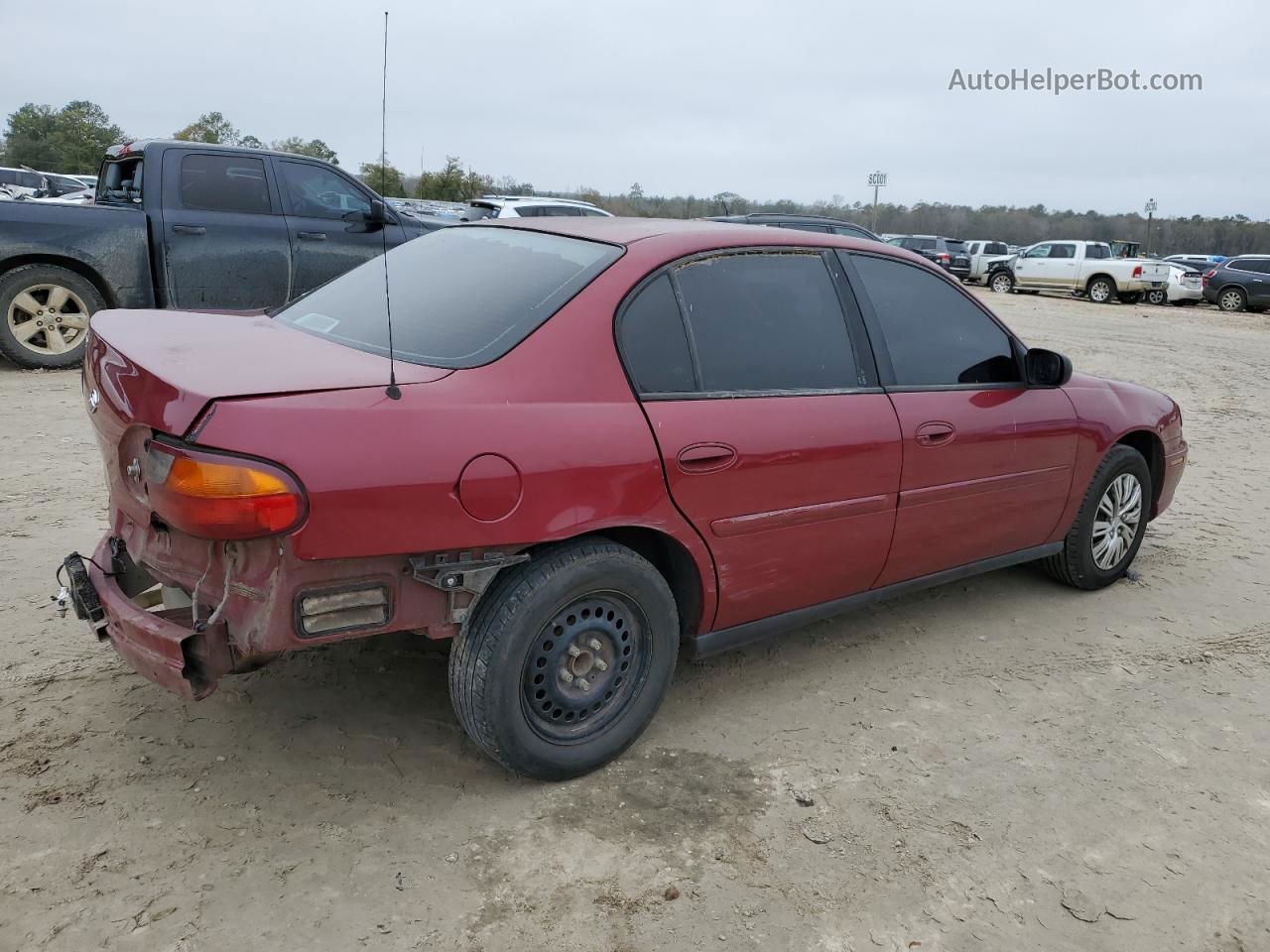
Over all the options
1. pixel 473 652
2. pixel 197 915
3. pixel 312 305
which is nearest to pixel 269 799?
pixel 197 915

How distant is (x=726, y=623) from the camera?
3219 millimetres

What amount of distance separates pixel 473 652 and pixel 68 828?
1.13m

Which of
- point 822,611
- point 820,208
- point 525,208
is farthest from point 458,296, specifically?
point 820,208

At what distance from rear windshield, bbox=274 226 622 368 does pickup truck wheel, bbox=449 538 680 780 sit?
637 millimetres

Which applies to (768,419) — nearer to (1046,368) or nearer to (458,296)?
(458,296)

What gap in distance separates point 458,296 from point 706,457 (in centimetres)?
92

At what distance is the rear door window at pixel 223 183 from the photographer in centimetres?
827

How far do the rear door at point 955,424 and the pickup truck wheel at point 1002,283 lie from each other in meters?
25.6

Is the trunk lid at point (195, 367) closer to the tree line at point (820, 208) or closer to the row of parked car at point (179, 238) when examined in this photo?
the row of parked car at point (179, 238)

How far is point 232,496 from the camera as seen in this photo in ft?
7.47

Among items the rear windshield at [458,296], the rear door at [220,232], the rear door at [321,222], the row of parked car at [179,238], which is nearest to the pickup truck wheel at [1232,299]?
the row of parked car at [179,238]

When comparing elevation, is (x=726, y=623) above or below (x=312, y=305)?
below

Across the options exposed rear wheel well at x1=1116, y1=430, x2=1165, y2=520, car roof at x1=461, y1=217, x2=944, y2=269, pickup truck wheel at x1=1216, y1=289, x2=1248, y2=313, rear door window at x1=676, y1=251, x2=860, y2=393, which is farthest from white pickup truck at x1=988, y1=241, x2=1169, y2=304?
rear door window at x1=676, y1=251, x2=860, y2=393

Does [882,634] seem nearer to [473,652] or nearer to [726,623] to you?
[726,623]
